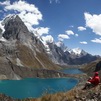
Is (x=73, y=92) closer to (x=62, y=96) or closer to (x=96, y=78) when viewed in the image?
(x=62, y=96)

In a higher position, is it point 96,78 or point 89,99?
point 96,78

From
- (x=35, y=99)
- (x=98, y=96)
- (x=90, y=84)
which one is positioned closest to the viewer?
(x=98, y=96)

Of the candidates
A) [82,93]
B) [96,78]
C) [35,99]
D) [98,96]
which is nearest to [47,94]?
[35,99]

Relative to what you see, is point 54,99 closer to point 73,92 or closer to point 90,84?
point 73,92

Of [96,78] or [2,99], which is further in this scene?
[96,78]

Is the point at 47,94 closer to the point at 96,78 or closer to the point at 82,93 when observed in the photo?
the point at 82,93

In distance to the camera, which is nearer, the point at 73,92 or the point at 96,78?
the point at 73,92

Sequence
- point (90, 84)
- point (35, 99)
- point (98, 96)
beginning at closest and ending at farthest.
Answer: point (98, 96)
point (35, 99)
point (90, 84)

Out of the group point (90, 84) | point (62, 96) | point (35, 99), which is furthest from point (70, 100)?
point (90, 84)

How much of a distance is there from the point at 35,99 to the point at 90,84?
4.46 metres

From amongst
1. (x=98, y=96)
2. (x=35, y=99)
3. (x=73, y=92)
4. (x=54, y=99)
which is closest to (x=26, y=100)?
(x=35, y=99)

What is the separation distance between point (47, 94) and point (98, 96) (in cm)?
329

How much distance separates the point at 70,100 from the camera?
52.4 ft

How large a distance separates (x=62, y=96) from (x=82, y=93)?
129 centimetres
